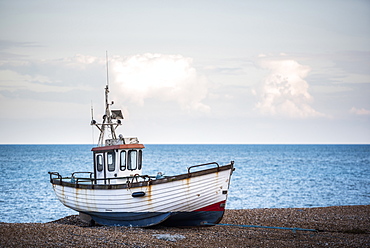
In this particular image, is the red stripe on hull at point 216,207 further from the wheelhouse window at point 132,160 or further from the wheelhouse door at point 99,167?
the wheelhouse door at point 99,167

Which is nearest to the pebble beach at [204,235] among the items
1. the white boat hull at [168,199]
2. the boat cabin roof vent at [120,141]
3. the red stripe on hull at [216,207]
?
the white boat hull at [168,199]

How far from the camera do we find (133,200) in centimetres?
1880

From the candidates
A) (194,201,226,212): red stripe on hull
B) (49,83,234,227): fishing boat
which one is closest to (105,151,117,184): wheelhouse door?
(49,83,234,227): fishing boat

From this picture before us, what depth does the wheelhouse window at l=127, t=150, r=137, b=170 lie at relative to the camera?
20875 mm

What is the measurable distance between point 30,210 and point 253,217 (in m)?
15.7

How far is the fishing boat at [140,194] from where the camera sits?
717 inches

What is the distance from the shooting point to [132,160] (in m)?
21.0

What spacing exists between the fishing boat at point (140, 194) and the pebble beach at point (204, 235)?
0.53m

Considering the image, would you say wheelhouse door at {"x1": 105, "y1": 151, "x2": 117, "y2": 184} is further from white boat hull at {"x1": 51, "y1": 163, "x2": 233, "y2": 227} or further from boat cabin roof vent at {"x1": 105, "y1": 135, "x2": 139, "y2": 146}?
white boat hull at {"x1": 51, "y1": 163, "x2": 233, "y2": 227}

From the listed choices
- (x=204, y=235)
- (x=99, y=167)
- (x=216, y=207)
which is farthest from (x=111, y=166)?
(x=204, y=235)

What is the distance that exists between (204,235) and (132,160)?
511 cm

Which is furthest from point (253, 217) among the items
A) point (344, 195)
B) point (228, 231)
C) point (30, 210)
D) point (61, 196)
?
point (344, 195)

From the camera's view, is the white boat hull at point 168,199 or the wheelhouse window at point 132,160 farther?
the wheelhouse window at point 132,160

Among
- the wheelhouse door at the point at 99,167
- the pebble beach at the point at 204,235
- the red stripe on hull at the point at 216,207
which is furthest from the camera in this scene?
the wheelhouse door at the point at 99,167
